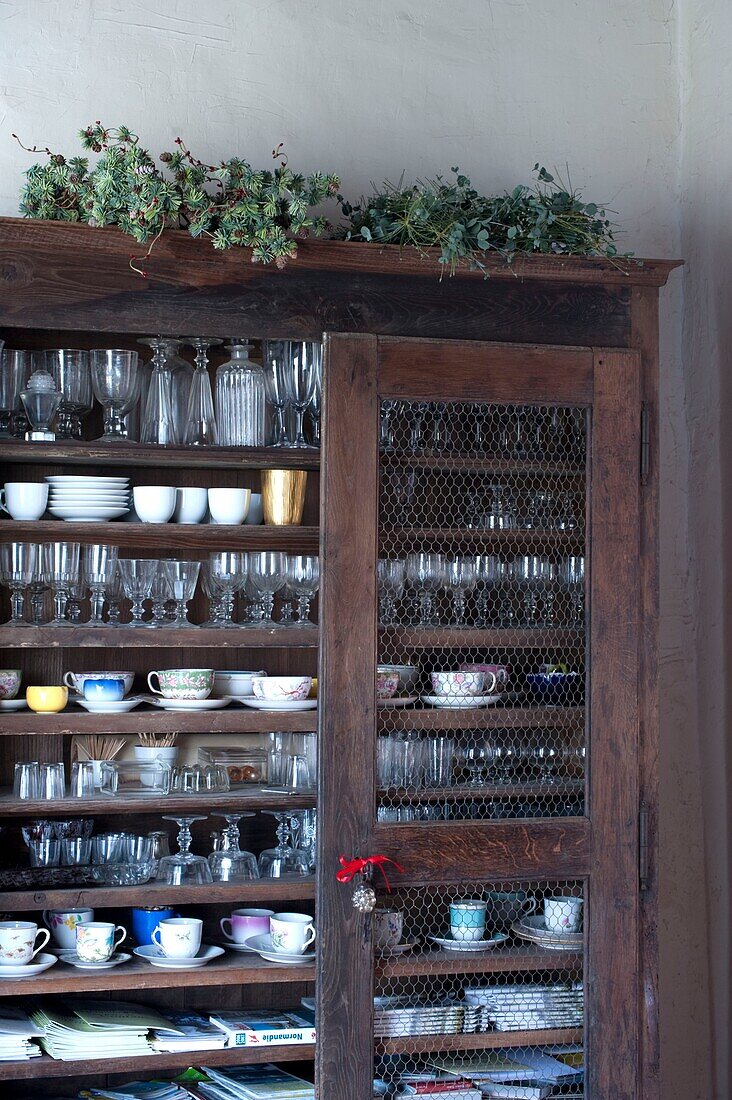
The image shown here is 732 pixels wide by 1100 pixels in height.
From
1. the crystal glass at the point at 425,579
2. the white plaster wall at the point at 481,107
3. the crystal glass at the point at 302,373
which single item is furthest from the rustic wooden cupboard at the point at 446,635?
the white plaster wall at the point at 481,107

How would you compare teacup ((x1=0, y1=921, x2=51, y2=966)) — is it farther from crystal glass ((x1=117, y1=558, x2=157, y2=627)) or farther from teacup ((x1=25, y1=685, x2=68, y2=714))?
crystal glass ((x1=117, y1=558, x2=157, y2=627))

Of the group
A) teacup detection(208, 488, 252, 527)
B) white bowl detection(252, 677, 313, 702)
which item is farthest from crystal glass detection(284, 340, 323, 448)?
white bowl detection(252, 677, 313, 702)

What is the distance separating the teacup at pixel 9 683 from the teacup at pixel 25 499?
13.1 inches

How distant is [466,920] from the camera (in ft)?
8.07

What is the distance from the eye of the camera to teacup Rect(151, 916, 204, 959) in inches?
97.9

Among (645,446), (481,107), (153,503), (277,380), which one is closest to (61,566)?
(153,503)

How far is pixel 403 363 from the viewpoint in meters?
2.42

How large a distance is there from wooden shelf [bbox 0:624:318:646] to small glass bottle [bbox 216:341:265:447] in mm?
407

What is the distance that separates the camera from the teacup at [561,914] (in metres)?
2.49

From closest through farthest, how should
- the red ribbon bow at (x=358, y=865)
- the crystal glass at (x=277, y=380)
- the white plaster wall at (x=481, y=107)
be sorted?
the red ribbon bow at (x=358, y=865)
the crystal glass at (x=277, y=380)
the white plaster wall at (x=481, y=107)

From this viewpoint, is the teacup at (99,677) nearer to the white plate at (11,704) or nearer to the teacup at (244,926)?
the white plate at (11,704)

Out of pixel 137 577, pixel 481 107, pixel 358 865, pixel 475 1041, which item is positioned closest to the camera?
pixel 358 865

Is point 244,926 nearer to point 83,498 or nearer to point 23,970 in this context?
point 23,970

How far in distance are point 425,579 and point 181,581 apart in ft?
1.73
